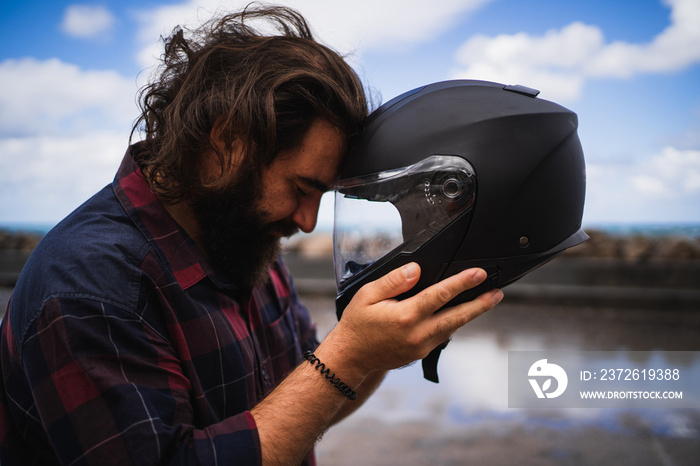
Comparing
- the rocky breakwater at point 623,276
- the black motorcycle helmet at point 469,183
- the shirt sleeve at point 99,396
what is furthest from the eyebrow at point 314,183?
the rocky breakwater at point 623,276

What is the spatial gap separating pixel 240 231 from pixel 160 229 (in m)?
0.27

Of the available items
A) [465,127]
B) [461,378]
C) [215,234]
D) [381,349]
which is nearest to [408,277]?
[381,349]

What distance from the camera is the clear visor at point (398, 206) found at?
52.4 inches

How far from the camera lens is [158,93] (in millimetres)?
1719

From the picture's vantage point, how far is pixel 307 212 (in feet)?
5.16

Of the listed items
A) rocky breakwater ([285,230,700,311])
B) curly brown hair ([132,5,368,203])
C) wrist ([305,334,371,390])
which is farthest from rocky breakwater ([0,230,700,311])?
wrist ([305,334,371,390])

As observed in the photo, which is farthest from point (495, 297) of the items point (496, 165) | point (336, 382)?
point (336, 382)

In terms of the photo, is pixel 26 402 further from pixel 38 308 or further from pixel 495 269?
pixel 495 269

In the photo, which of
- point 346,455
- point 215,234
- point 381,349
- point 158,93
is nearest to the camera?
point 381,349

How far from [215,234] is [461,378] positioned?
3.22m

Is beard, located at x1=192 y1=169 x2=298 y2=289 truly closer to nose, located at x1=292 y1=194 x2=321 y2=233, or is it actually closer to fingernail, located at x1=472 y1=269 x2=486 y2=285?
nose, located at x1=292 y1=194 x2=321 y2=233

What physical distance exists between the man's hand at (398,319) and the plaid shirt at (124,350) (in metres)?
0.29

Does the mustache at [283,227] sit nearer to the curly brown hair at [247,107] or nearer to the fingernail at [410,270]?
the curly brown hair at [247,107]

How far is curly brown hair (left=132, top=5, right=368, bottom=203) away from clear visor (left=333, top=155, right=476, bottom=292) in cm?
23
